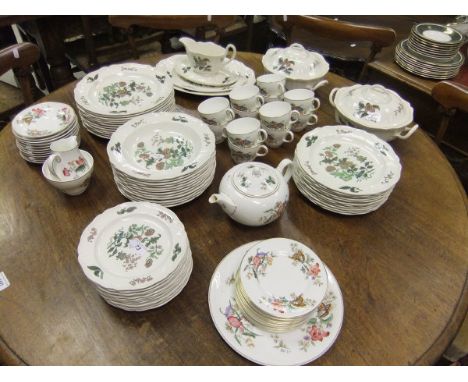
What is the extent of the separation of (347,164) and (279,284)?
454mm

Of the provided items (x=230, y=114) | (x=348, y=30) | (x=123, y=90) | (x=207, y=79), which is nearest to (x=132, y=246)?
(x=230, y=114)

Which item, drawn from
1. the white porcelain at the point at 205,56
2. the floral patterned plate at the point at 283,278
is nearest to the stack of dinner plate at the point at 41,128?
the white porcelain at the point at 205,56

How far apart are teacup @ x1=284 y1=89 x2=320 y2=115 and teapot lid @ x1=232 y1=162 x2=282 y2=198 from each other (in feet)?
1.05

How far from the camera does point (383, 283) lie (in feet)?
2.92

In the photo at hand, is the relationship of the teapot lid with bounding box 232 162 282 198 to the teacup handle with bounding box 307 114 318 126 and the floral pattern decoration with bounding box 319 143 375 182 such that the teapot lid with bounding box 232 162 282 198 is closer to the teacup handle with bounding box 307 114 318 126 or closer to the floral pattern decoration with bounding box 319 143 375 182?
the floral pattern decoration with bounding box 319 143 375 182

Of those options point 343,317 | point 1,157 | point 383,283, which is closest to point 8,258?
point 1,157

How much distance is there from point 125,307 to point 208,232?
0.90 ft

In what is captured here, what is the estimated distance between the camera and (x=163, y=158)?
1.06 metres

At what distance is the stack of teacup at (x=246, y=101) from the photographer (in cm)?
116

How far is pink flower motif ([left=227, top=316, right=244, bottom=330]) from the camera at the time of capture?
789 millimetres

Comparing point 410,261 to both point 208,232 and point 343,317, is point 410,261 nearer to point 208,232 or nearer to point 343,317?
point 343,317

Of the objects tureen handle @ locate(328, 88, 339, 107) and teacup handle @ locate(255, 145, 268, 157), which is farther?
tureen handle @ locate(328, 88, 339, 107)

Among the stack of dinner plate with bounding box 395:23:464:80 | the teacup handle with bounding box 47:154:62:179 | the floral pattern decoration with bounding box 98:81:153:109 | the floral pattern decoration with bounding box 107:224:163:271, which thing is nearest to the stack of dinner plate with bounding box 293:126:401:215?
the floral pattern decoration with bounding box 107:224:163:271

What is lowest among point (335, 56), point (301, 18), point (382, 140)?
point (335, 56)
